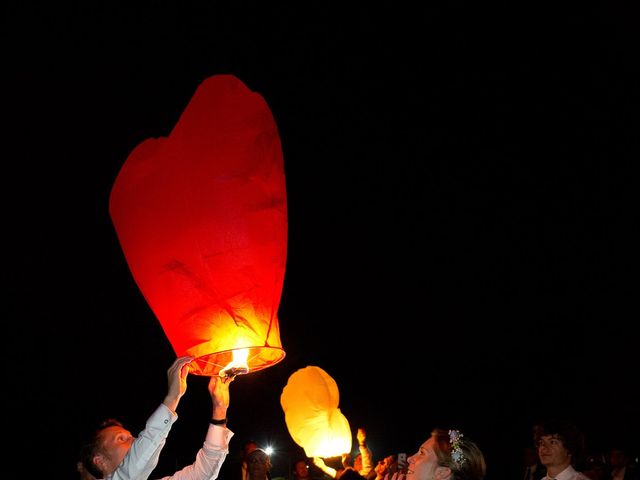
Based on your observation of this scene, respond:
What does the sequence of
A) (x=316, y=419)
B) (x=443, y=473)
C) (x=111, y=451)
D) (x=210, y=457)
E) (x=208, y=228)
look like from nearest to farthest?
(x=443, y=473), (x=208, y=228), (x=111, y=451), (x=210, y=457), (x=316, y=419)

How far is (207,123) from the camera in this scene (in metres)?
3.11

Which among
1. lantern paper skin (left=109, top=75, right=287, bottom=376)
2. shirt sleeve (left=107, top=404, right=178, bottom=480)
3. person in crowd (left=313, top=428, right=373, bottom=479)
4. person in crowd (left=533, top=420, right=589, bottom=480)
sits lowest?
person in crowd (left=313, top=428, right=373, bottom=479)

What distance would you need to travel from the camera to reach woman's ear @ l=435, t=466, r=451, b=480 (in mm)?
2584

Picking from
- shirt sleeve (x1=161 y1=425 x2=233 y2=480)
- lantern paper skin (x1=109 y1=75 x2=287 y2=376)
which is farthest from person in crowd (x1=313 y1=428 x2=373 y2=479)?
lantern paper skin (x1=109 y1=75 x2=287 y2=376)

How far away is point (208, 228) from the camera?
2.94m

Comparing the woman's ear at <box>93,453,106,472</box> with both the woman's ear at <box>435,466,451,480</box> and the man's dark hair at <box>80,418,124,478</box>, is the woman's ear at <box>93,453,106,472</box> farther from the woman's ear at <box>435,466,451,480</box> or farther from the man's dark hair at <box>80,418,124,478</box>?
the woman's ear at <box>435,466,451,480</box>

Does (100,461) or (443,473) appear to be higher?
(443,473)

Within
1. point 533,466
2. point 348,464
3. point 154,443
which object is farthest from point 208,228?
point 533,466

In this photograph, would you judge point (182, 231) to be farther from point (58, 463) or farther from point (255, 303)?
point (58, 463)

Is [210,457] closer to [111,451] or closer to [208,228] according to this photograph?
[111,451]

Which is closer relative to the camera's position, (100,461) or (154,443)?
(154,443)

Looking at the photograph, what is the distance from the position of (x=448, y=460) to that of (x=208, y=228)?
147 cm

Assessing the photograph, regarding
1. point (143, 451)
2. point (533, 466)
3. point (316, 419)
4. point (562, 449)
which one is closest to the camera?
point (143, 451)

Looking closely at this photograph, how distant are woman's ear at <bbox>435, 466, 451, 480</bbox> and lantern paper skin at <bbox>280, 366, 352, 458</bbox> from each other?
3.85 metres
